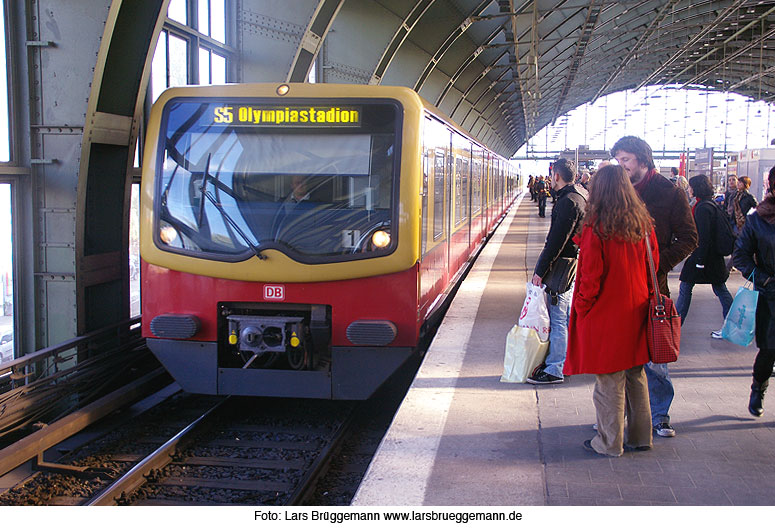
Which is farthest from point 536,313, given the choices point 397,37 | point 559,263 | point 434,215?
Answer: point 397,37

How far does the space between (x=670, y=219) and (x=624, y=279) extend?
90 cm

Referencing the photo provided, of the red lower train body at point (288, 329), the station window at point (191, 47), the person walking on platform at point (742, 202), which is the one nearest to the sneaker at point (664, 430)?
the red lower train body at point (288, 329)

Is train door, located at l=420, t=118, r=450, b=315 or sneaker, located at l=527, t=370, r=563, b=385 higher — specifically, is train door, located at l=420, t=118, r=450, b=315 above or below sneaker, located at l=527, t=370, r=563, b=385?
above

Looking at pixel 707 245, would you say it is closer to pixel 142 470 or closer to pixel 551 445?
pixel 551 445

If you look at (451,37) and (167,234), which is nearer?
(167,234)

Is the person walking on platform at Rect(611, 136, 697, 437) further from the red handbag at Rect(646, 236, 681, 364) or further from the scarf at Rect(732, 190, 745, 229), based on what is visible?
the scarf at Rect(732, 190, 745, 229)

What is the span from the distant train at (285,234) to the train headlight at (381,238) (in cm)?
1

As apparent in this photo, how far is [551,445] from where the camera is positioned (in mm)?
4602

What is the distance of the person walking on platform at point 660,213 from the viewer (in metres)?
4.84

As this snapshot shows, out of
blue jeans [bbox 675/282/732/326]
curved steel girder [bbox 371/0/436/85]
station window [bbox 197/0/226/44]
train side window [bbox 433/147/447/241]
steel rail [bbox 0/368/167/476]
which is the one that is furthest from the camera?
curved steel girder [bbox 371/0/436/85]

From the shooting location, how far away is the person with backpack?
755cm

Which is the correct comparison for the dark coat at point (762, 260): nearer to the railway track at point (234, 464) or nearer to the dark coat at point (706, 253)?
the dark coat at point (706, 253)

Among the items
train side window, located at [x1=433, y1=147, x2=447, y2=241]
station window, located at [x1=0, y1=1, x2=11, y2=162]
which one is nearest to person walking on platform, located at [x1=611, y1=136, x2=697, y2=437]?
train side window, located at [x1=433, y1=147, x2=447, y2=241]

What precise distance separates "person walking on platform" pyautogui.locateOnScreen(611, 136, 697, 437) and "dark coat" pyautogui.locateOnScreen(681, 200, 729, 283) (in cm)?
283
